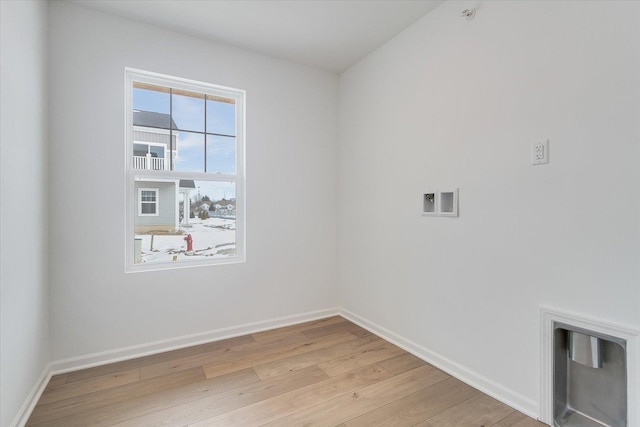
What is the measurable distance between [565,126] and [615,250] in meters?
0.65

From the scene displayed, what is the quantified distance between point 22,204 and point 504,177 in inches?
109

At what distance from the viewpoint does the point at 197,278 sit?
2.65m

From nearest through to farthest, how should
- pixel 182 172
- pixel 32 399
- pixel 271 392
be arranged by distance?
pixel 32 399 → pixel 271 392 → pixel 182 172

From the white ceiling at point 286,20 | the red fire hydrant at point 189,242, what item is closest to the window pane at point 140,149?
the red fire hydrant at point 189,242

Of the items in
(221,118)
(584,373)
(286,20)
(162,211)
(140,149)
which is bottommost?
(584,373)

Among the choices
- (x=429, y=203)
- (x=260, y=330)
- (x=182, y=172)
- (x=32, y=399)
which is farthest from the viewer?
(x=260, y=330)

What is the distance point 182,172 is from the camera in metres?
2.65

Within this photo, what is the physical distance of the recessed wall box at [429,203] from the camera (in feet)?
7.44

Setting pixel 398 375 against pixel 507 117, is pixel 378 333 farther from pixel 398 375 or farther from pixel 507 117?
pixel 507 117

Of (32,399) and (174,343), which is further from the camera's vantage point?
(174,343)

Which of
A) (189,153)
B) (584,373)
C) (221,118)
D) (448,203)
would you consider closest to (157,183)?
(189,153)

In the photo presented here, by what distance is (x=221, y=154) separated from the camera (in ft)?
9.34

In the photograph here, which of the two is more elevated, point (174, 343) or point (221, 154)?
point (221, 154)

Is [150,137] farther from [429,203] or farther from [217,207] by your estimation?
[429,203]
